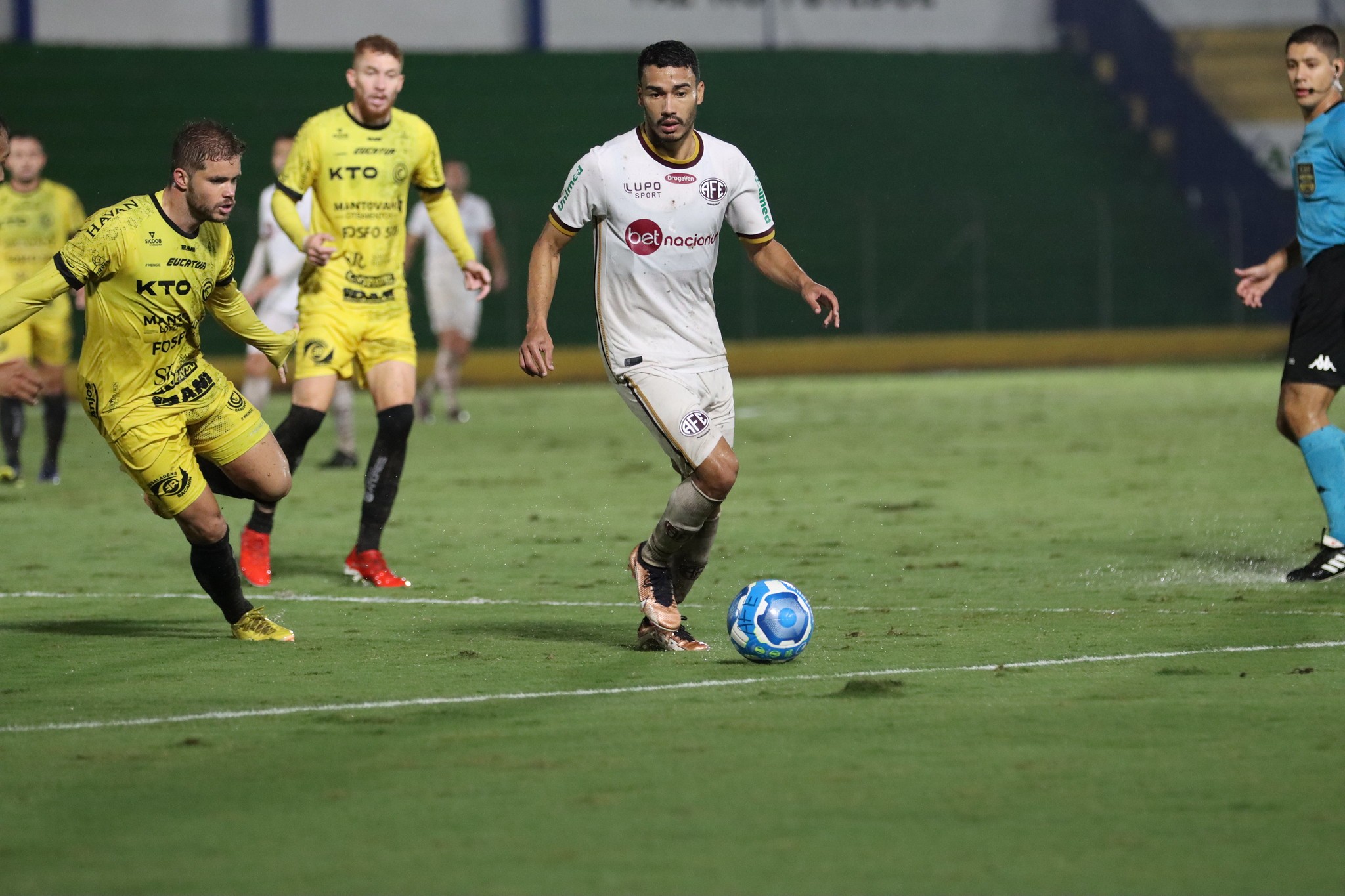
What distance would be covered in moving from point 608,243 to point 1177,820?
3.42 m

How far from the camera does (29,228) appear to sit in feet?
48.9

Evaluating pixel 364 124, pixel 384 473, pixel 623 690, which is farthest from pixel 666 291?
pixel 364 124

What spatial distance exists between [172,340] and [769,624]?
98.5 inches

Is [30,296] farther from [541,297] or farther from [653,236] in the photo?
[653,236]

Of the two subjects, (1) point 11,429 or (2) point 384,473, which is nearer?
(2) point 384,473

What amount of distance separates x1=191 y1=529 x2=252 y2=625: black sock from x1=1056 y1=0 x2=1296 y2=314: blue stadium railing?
27.3 m

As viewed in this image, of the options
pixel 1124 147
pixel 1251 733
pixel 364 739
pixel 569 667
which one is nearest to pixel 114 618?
pixel 569 667

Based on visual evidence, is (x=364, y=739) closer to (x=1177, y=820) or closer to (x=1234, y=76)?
(x=1177, y=820)

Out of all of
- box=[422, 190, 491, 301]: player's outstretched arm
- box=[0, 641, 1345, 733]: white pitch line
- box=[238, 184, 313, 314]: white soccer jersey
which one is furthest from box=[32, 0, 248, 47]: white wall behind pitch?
box=[0, 641, 1345, 733]: white pitch line

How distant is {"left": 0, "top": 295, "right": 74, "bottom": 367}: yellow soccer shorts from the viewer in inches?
565

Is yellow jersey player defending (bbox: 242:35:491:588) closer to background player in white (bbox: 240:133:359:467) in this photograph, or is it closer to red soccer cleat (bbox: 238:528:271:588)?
red soccer cleat (bbox: 238:528:271:588)

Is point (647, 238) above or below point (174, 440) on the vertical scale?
above

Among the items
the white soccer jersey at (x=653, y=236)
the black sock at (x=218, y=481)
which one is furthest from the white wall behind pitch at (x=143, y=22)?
the white soccer jersey at (x=653, y=236)

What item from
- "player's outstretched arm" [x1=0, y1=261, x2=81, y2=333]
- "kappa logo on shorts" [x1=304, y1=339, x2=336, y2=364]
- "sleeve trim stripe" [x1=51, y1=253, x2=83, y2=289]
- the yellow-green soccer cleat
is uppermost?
"sleeve trim stripe" [x1=51, y1=253, x2=83, y2=289]
